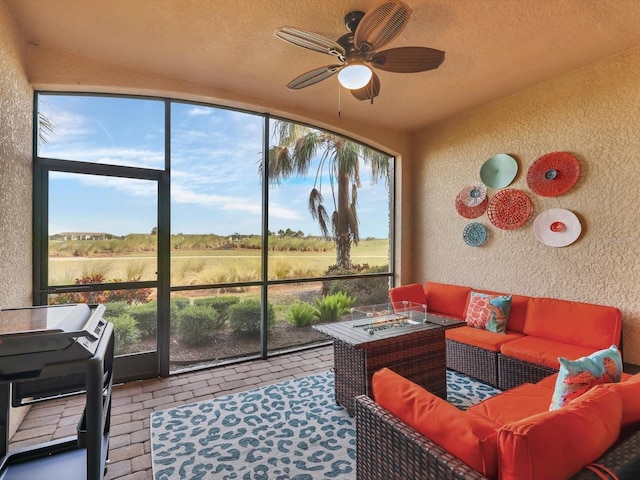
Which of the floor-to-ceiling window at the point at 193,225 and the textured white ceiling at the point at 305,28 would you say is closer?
the textured white ceiling at the point at 305,28

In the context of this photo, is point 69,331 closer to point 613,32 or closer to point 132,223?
point 132,223

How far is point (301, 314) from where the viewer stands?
4.25 metres

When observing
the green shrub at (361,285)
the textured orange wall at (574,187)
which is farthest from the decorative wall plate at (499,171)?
the green shrub at (361,285)

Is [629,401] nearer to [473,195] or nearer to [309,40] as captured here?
[309,40]

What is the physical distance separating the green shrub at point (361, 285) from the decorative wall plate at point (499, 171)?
75.0 inches

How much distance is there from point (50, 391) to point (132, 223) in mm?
1863

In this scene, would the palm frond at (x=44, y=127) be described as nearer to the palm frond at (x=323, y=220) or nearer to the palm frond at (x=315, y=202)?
the palm frond at (x=315, y=202)

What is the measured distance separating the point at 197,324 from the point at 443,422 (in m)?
3.01

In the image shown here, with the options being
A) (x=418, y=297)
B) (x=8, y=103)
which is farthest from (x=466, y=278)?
(x=8, y=103)

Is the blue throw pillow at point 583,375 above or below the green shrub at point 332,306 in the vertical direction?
above

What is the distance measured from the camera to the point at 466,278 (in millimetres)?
4211

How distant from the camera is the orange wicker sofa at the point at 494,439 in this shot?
1.02 m

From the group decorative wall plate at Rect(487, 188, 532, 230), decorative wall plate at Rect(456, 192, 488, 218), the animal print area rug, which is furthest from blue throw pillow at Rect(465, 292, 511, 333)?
decorative wall plate at Rect(456, 192, 488, 218)

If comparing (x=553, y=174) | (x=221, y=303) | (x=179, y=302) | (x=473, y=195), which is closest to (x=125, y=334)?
(x=179, y=302)
